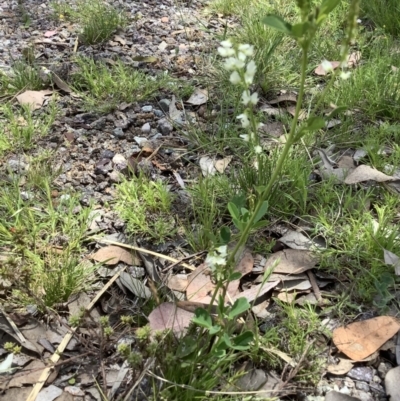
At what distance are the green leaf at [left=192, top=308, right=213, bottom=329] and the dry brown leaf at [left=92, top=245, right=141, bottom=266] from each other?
1.38ft

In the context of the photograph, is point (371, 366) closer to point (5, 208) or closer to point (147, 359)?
point (147, 359)

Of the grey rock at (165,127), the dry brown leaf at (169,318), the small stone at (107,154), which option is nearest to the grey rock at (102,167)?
the small stone at (107,154)

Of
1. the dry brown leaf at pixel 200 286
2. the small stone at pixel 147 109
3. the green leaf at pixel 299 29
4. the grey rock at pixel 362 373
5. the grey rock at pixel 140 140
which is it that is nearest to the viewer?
the green leaf at pixel 299 29

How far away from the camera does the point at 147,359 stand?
1.12 m

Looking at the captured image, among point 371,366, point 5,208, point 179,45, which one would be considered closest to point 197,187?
point 5,208

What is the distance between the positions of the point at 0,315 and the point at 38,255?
0.20 meters

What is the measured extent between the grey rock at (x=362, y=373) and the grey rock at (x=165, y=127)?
3.63ft

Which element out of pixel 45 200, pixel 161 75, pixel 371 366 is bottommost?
pixel 371 366

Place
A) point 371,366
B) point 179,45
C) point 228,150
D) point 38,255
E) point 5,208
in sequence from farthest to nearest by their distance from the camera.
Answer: point 179,45 < point 228,150 < point 5,208 < point 38,255 < point 371,366

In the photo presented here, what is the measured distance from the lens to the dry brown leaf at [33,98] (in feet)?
6.74

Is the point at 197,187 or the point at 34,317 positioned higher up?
the point at 197,187

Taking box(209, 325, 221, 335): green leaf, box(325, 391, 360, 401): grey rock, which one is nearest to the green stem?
box(209, 325, 221, 335): green leaf

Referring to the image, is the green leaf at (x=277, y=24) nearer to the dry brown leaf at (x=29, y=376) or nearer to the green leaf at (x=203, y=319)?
the green leaf at (x=203, y=319)

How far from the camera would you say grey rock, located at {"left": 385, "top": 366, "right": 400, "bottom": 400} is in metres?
1.15
